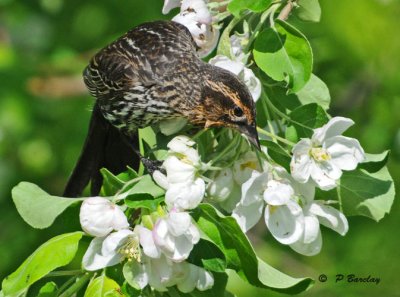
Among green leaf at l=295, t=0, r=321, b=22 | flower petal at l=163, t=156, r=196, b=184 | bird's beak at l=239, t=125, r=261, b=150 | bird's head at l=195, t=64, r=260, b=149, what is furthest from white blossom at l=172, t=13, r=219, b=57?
flower petal at l=163, t=156, r=196, b=184

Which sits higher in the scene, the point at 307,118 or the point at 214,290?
the point at 307,118

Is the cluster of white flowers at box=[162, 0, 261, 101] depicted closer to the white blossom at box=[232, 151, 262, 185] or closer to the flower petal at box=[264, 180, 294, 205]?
the white blossom at box=[232, 151, 262, 185]

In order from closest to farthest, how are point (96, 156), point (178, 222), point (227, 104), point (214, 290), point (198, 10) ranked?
point (178, 222), point (214, 290), point (198, 10), point (227, 104), point (96, 156)

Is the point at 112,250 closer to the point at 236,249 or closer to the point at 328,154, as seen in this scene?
the point at 236,249

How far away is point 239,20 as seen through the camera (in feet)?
12.0

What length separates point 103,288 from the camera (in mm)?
3086

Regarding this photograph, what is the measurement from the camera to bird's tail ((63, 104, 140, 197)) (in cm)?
469

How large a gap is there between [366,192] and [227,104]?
82 cm

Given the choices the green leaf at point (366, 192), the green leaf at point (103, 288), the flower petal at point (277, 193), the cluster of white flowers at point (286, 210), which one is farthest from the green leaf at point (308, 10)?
the green leaf at point (103, 288)

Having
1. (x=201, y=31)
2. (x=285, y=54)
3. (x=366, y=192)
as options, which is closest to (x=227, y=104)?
(x=201, y=31)

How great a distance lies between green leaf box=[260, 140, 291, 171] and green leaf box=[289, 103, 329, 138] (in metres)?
0.22

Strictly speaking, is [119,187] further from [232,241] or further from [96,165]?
[96,165]

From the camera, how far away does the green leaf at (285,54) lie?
3377 millimetres

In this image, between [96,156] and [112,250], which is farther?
[96,156]
